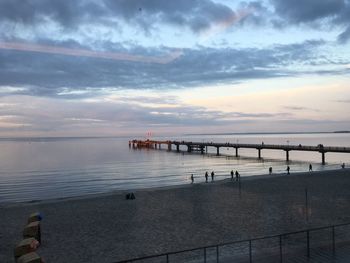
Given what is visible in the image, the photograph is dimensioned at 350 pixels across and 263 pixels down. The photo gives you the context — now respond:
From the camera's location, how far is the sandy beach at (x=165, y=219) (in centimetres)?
1572

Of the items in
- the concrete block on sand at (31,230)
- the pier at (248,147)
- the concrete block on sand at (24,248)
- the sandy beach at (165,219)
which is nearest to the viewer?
the concrete block on sand at (24,248)

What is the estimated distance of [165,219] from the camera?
20938mm

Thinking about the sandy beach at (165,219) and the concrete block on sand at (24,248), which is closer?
the concrete block on sand at (24,248)

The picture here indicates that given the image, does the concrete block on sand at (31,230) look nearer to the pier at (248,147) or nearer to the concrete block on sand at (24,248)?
the concrete block on sand at (24,248)

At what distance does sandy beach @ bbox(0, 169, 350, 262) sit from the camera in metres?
15.7

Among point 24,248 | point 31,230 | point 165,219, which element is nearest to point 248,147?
point 165,219

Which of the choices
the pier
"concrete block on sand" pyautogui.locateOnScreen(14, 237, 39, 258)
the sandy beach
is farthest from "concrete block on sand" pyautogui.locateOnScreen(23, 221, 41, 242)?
the pier

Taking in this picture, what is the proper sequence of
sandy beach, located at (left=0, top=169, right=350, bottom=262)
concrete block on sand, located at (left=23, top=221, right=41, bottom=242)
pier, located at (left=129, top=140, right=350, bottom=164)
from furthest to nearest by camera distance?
pier, located at (left=129, top=140, right=350, bottom=164)
sandy beach, located at (left=0, top=169, right=350, bottom=262)
concrete block on sand, located at (left=23, top=221, right=41, bottom=242)

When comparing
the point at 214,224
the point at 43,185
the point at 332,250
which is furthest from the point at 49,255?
the point at 43,185

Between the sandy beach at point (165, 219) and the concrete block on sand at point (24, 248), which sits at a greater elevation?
the concrete block on sand at point (24, 248)

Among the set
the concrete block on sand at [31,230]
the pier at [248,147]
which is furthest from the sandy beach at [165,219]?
the pier at [248,147]

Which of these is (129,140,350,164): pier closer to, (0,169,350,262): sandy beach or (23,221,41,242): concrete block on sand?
(0,169,350,262): sandy beach

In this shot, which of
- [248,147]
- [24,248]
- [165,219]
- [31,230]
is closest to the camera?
[24,248]

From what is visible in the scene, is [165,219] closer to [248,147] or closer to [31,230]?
[31,230]
